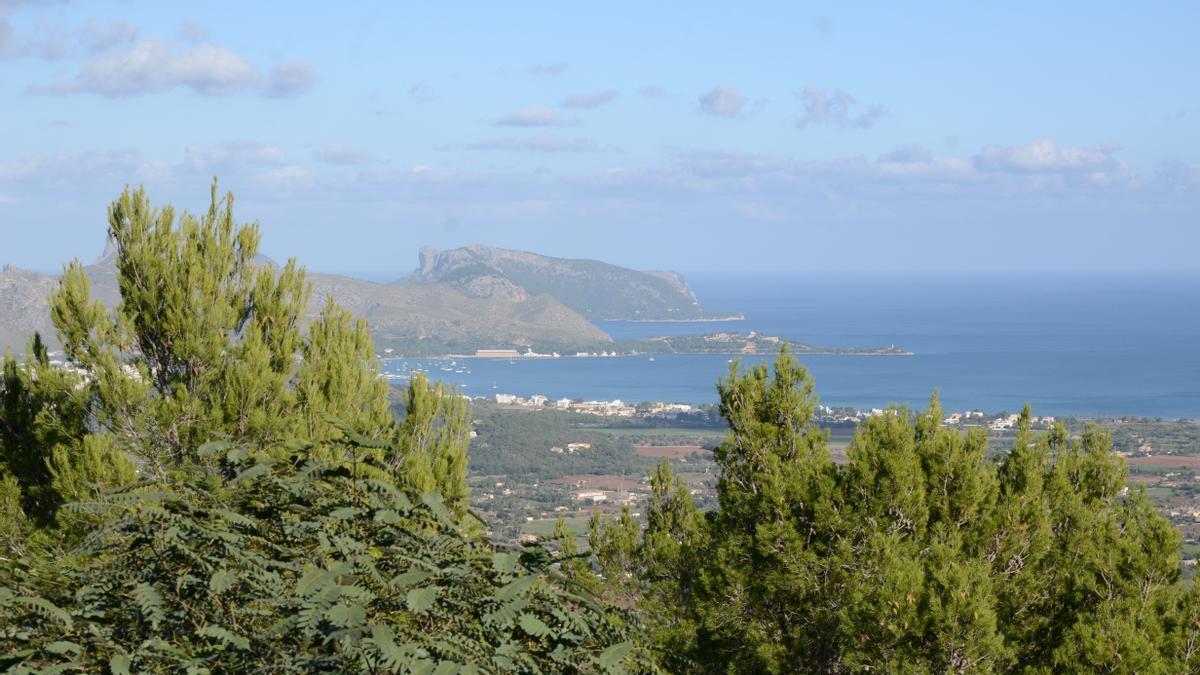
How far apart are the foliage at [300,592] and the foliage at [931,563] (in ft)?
20.5

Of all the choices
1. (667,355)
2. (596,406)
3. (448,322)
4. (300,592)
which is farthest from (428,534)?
(448,322)

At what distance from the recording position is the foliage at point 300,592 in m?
3.08

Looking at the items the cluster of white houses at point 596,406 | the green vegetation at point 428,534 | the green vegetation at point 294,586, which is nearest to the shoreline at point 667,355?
the cluster of white houses at point 596,406

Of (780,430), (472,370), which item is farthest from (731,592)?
(472,370)

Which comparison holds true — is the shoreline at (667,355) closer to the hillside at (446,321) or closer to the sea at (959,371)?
the sea at (959,371)

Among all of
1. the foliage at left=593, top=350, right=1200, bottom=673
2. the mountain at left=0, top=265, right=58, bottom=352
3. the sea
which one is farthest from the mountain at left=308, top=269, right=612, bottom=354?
the foliage at left=593, top=350, right=1200, bottom=673

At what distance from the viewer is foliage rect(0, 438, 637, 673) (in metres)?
3.08

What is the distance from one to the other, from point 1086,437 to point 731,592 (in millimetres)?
4198

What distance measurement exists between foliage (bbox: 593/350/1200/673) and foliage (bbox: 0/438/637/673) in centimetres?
623

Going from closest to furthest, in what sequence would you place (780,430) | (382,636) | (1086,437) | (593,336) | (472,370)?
(382,636) → (1086,437) → (780,430) → (472,370) → (593,336)

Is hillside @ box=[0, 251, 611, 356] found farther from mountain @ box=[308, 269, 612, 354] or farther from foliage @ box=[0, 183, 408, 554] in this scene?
foliage @ box=[0, 183, 408, 554]

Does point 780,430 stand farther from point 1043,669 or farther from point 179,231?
point 179,231

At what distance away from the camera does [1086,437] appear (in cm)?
1196

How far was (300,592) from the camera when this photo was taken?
10.1 feet
